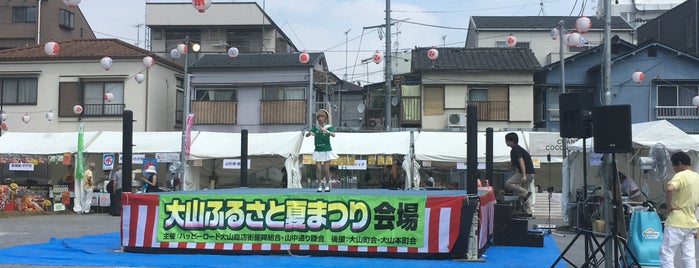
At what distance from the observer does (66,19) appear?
4319 centimetres

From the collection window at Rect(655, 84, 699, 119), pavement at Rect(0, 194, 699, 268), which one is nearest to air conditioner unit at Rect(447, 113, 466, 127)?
pavement at Rect(0, 194, 699, 268)

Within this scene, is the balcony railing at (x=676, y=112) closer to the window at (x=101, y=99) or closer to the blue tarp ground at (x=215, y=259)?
the blue tarp ground at (x=215, y=259)

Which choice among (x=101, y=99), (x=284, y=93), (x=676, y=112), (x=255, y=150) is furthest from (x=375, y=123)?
(x=676, y=112)

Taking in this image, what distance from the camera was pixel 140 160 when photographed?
73.2ft

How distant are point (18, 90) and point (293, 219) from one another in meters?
23.8

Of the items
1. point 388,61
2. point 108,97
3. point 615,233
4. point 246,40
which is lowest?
point 615,233

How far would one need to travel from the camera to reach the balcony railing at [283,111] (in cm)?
2822

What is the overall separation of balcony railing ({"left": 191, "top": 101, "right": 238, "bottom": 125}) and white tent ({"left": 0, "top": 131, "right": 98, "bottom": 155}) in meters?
6.17

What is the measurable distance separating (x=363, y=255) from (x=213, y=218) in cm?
232

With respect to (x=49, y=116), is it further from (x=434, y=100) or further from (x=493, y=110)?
(x=493, y=110)

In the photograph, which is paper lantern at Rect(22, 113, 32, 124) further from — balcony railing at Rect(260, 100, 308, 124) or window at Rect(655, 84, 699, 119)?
window at Rect(655, 84, 699, 119)

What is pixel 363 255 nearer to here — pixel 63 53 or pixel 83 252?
pixel 83 252

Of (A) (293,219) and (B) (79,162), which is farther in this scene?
(B) (79,162)

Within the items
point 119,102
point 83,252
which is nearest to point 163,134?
point 119,102
